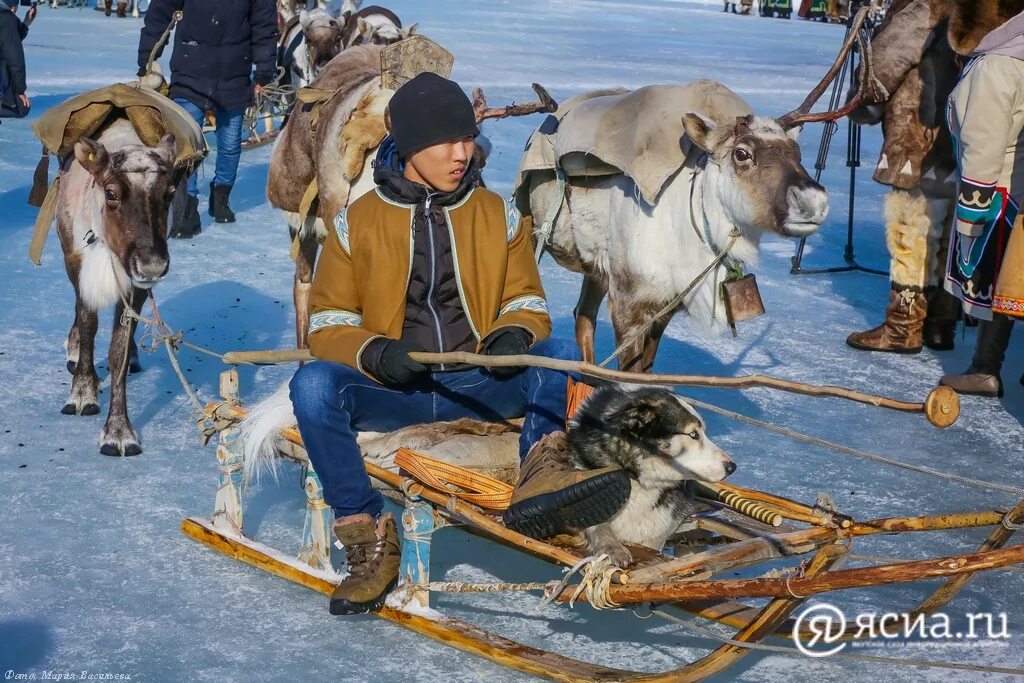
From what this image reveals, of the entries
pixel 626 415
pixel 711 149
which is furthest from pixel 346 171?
pixel 626 415

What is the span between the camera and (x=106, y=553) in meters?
3.96

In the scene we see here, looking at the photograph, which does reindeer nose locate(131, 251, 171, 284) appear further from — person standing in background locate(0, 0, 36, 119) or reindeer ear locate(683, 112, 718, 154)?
person standing in background locate(0, 0, 36, 119)

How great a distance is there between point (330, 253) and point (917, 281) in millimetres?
3874

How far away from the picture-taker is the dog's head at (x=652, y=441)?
10.3ft

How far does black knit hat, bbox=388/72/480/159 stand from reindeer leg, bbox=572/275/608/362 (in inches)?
86.9

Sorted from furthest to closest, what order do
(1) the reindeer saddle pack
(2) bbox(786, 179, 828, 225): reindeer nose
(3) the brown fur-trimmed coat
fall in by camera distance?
(3) the brown fur-trimmed coat < (1) the reindeer saddle pack < (2) bbox(786, 179, 828, 225): reindeer nose

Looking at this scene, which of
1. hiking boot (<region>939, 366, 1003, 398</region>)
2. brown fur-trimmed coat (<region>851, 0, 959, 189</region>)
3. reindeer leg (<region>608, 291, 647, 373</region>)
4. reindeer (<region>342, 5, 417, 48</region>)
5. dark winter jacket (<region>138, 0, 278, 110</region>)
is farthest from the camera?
dark winter jacket (<region>138, 0, 278, 110</region>)

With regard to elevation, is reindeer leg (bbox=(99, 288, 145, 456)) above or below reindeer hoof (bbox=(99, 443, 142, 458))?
above

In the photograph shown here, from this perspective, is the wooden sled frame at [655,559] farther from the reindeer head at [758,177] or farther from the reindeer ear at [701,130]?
the reindeer ear at [701,130]

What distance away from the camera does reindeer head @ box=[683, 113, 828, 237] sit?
4211mm

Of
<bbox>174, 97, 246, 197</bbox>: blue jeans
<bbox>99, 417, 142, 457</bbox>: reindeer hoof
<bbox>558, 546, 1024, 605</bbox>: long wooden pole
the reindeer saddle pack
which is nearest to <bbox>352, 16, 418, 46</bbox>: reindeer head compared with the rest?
the reindeer saddle pack

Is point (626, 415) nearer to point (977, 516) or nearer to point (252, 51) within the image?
point (977, 516)

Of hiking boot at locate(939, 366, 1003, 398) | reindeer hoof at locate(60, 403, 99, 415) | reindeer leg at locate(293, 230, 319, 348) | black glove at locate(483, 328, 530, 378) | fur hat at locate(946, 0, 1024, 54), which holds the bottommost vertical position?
reindeer hoof at locate(60, 403, 99, 415)

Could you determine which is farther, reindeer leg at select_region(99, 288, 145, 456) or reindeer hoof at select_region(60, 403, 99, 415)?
reindeer hoof at select_region(60, 403, 99, 415)
